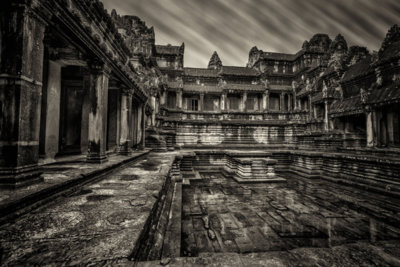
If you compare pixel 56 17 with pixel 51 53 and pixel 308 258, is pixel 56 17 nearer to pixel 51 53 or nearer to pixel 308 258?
pixel 51 53

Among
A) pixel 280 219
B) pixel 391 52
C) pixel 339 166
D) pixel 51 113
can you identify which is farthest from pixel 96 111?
pixel 391 52

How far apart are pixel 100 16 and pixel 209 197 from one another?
6.29 metres

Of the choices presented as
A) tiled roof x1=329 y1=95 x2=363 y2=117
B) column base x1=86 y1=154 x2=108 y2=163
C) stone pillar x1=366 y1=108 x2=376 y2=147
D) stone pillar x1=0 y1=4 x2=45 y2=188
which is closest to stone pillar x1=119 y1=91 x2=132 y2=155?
column base x1=86 y1=154 x2=108 y2=163

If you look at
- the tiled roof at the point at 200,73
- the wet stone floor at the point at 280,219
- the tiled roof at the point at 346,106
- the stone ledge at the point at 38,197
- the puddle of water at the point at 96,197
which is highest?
the tiled roof at the point at 200,73

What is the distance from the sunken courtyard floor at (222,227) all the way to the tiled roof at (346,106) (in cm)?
907

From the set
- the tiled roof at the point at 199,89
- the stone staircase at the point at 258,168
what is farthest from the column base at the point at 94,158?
the tiled roof at the point at 199,89

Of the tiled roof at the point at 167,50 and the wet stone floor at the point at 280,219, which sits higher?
the tiled roof at the point at 167,50

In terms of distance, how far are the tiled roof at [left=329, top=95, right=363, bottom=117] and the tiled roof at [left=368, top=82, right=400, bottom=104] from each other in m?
1.19

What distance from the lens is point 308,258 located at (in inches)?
63.1

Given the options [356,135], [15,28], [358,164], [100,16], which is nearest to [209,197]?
[15,28]

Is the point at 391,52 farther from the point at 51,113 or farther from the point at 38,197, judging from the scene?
the point at 51,113

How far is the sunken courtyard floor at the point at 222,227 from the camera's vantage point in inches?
52.9

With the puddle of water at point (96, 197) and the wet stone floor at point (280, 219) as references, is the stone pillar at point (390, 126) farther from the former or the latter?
the puddle of water at point (96, 197)

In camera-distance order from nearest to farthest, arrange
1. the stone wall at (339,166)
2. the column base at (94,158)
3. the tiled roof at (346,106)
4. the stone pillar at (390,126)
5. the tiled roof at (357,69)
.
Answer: the column base at (94,158) < the stone wall at (339,166) < the stone pillar at (390,126) < the tiled roof at (346,106) < the tiled roof at (357,69)
